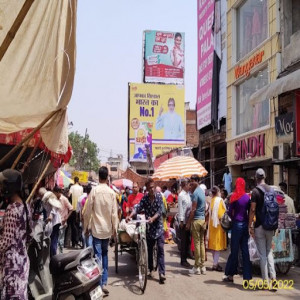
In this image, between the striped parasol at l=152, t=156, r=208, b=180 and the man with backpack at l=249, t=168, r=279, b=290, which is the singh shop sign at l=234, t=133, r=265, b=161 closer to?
the striped parasol at l=152, t=156, r=208, b=180

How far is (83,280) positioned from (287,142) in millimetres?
9927

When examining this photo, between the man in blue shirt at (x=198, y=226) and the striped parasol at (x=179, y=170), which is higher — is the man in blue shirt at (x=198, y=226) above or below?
below

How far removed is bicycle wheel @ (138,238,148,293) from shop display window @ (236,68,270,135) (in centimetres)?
978

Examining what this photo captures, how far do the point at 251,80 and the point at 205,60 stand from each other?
945 cm

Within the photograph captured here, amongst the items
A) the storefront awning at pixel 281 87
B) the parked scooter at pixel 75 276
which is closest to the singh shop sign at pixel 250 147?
the storefront awning at pixel 281 87

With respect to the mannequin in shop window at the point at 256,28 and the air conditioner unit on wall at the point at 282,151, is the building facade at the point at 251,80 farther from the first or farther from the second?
the air conditioner unit on wall at the point at 282,151

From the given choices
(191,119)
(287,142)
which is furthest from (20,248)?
(191,119)

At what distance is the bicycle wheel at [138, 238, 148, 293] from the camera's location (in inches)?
272

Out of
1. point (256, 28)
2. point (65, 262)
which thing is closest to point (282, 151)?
point (256, 28)

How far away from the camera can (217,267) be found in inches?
347

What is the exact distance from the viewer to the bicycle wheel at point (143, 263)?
6.90m

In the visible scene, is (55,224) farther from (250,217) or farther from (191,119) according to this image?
(191,119)
